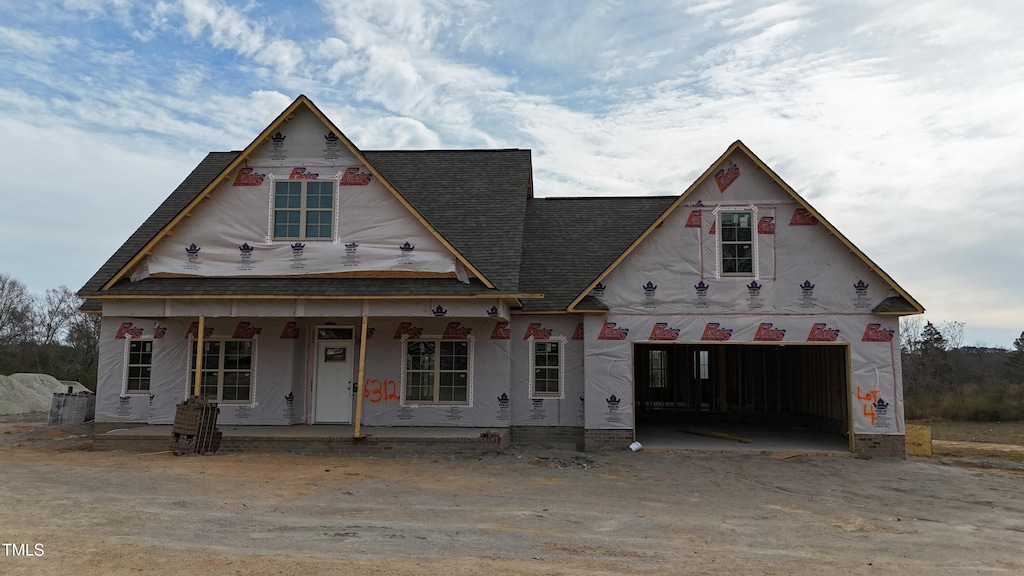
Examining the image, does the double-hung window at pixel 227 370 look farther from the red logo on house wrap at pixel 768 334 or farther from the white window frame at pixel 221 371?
the red logo on house wrap at pixel 768 334

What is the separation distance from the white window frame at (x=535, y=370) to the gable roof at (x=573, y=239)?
2.56 feet

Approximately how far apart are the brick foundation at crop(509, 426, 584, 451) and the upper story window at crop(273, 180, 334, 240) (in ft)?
20.4

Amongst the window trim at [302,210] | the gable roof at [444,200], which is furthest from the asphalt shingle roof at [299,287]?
the window trim at [302,210]

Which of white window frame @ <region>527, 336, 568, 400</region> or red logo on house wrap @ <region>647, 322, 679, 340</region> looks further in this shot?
white window frame @ <region>527, 336, 568, 400</region>

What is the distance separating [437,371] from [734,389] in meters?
10.7

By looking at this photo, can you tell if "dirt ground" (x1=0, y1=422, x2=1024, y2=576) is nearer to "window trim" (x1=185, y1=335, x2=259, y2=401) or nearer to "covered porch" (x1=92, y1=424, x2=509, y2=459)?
"covered porch" (x1=92, y1=424, x2=509, y2=459)

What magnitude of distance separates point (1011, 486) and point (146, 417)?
18.2 meters

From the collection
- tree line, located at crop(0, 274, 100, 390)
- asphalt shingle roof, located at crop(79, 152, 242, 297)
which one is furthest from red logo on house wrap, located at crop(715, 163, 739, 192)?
tree line, located at crop(0, 274, 100, 390)

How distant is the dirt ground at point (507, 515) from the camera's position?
23.0 feet

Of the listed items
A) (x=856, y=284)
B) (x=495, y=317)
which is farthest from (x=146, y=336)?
(x=856, y=284)

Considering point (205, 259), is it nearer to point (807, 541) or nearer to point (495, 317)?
point (495, 317)

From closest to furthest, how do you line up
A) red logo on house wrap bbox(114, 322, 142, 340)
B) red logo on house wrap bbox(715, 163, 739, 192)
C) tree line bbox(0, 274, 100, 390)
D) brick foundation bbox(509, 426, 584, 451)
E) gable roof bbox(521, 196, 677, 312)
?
red logo on house wrap bbox(715, 163, 739, 192), brick foundation bbox(509, 426, 584, 451), gable roof bbox(521, 196, 677, 312), red logo on house wrap bbox(114, 322, 142, 340), tree line bbox(0, 274, 100, 390)

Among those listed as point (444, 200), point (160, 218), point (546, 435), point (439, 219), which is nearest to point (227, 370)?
point (160, 218)

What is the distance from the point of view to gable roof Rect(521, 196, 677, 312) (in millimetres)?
17094
